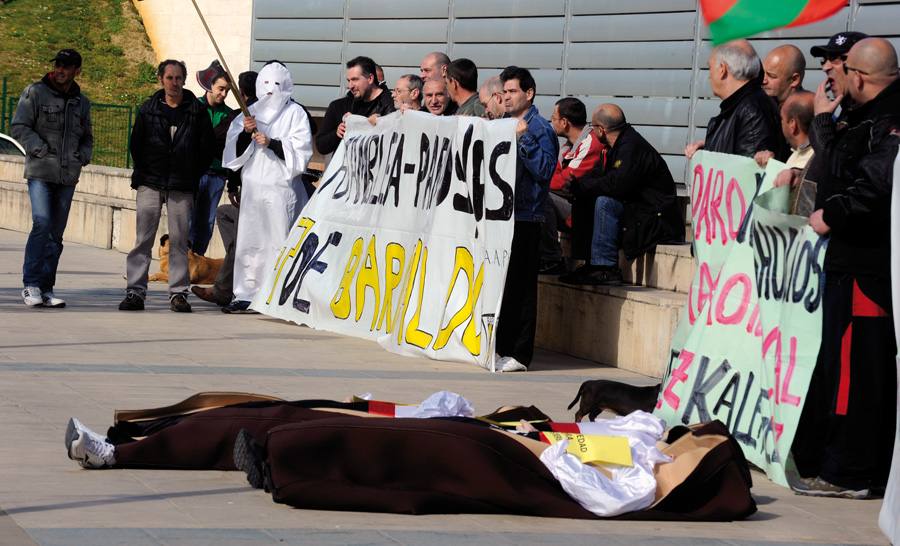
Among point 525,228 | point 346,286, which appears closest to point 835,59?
point 525,228

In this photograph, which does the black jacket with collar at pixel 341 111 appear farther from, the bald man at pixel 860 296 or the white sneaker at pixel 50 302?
the bald man at pixel 860 296

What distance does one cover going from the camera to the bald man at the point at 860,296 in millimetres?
6797

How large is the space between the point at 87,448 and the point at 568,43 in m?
13.2

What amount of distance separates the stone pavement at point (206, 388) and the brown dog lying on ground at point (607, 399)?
0.64 m

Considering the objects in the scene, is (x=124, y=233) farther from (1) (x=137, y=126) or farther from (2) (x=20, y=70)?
(2) (x=20, y=70)

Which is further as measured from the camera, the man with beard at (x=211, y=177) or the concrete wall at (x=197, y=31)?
the concrete wall at (x=197, y=31)

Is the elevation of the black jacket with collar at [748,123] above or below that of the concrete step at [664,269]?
above

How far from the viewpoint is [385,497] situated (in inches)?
232

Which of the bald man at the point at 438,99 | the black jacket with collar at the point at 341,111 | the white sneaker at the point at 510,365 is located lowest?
the white sneaker at the point at 510,365

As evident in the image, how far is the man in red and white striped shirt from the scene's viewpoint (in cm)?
1145

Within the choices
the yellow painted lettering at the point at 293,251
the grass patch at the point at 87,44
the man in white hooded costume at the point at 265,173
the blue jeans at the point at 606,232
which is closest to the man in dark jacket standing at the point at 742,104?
the blue jeans at the point at 606,232

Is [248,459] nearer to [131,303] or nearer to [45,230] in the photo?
[131,303]

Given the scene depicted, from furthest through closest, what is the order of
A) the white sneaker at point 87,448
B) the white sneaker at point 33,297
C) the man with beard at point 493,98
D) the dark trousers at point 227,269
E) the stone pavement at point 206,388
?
1. the dark trousers at point 227,269
2. the white sneaker at point 33,297
3. the man with beard at point 493,98
4. the white sneaker at point 87,448
5. the stone pavement at point 206,388

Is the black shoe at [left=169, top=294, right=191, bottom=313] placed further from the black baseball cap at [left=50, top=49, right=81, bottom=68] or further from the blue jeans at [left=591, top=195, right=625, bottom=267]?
the blue jeans at [left=591, top=195, right=625, bottom=267]
